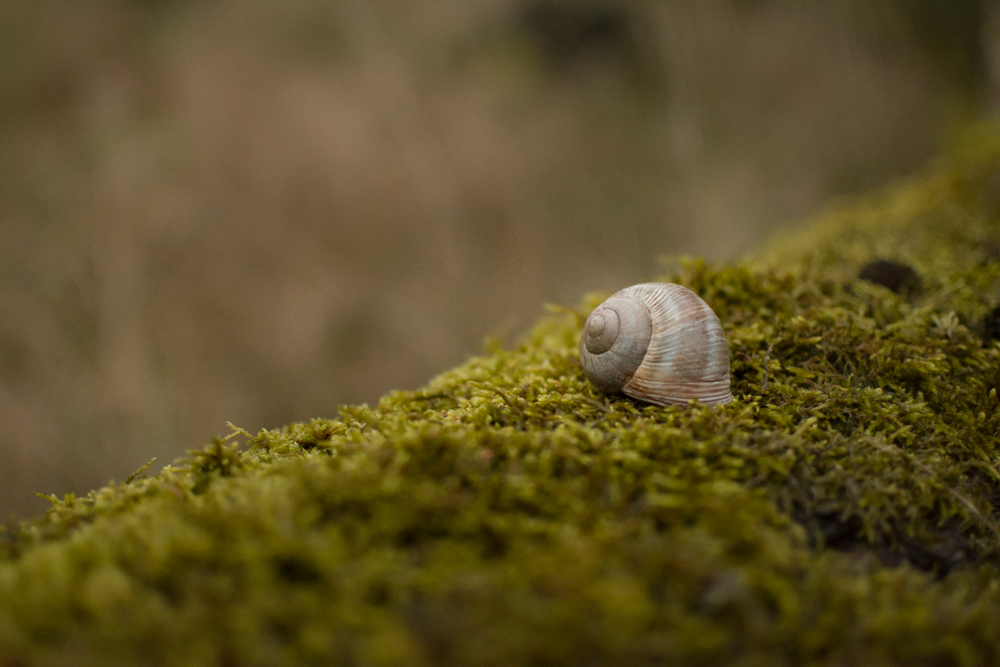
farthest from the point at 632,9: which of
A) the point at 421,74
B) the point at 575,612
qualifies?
the point at 575,612

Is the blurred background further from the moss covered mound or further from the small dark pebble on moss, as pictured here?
the moss covered mound

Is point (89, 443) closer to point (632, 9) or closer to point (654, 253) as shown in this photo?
point (654, 253)

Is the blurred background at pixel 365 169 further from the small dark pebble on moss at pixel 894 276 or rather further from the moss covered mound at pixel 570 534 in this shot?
the moss covered mound at pixel 570 534

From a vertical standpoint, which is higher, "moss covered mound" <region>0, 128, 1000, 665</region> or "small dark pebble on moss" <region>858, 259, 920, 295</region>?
"small dark pebble on moss" <region>858, 259, 920, 295</region>

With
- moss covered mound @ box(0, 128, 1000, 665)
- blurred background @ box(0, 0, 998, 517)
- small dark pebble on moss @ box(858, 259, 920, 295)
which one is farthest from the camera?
blurred background @ box(0, 0, 998, 517)

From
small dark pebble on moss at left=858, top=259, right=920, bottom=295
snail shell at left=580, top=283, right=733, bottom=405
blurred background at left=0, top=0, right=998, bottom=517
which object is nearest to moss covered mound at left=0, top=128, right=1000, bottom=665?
snail shell at left=580, top=283, right=733, bottom=405

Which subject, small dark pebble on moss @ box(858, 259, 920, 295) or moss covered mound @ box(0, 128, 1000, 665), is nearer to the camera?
moss covered mound @ box(0, 128, 1000, 665)

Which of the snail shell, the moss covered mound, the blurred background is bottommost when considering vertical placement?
the moss covered mound
